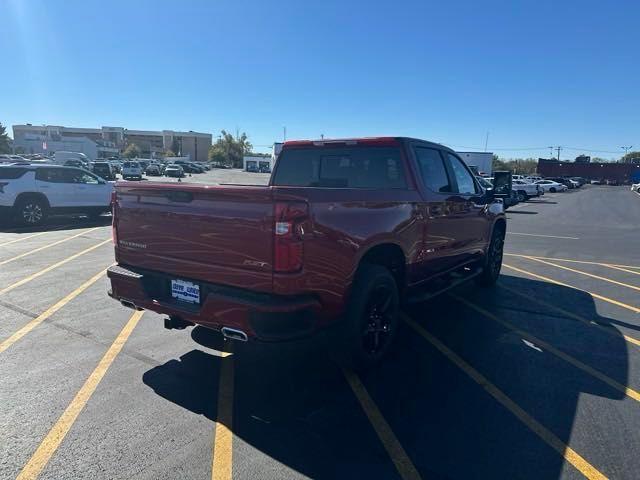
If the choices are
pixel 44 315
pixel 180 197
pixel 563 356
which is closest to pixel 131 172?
pixel 44 315

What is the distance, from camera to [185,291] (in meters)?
3.53

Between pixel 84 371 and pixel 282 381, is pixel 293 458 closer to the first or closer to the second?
pixel 282 381

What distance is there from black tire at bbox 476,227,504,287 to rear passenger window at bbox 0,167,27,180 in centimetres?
1228

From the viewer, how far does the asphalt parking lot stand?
2709mm

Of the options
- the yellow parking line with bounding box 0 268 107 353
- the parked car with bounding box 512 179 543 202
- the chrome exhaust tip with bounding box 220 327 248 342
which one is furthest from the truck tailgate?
the parked car with bounding box 512 179 543 202

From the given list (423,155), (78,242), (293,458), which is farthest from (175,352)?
(78,242)

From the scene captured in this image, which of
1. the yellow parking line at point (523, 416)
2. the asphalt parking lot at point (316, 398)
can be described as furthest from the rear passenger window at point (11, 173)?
the yellow parking line at point (523, 416)

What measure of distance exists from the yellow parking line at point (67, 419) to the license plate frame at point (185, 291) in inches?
38.6

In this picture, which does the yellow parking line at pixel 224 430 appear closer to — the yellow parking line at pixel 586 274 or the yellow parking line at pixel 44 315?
the yellow parking line at pixel 44 315

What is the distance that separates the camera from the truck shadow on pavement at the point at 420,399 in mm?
2744

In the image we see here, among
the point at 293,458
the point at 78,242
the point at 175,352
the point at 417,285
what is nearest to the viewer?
the point at 293,458

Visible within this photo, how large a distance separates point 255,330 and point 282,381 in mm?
916

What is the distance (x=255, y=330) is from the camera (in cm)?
303

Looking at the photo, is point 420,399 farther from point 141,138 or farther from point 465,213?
point 141,138
